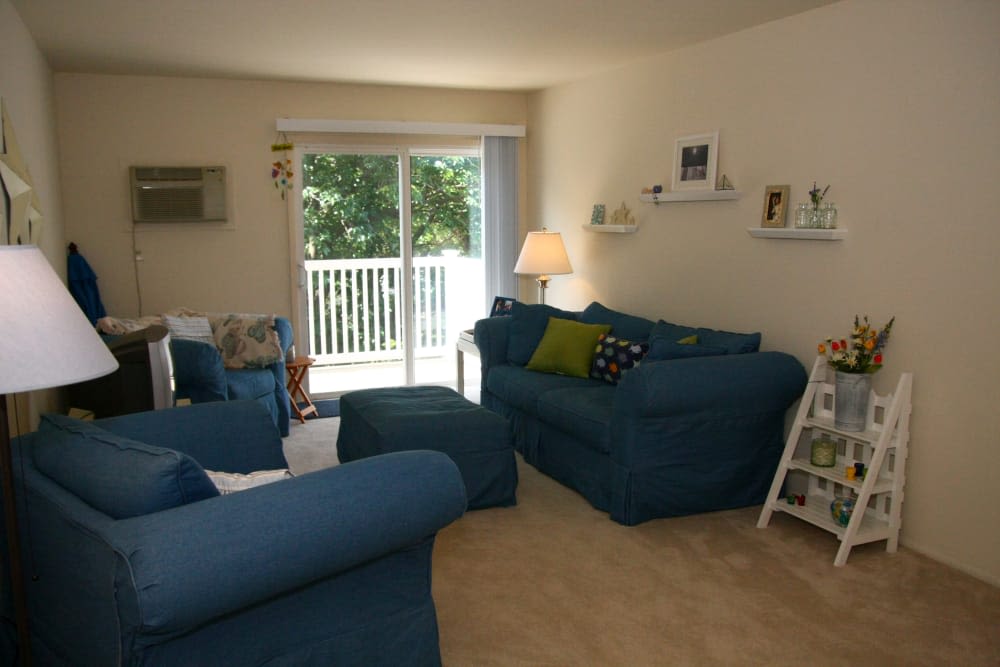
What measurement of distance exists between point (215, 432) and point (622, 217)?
127 inches

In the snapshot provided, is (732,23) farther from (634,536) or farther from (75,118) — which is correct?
(75,118)

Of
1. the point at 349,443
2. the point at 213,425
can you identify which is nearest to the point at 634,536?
the point at 349,443

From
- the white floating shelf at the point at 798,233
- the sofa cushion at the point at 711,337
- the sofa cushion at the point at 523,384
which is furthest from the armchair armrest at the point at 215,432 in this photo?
the white floating shelf at the point at 798,233

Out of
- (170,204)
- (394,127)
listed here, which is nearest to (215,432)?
(170,204)

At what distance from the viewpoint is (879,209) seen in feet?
11.2

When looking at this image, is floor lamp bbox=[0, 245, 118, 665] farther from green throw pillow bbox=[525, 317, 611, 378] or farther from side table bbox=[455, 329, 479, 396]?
side table bbox=[455, 329, 479, 396]

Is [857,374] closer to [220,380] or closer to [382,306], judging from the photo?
[220,380]

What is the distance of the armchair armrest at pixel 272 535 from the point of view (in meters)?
1.59

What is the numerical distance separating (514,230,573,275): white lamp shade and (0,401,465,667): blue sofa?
3.51m

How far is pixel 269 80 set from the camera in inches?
221

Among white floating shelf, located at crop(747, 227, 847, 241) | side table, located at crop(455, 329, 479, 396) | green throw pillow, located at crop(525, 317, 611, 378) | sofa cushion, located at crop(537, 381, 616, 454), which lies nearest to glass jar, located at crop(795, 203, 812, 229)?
white floating shelf, located at crop(747, 227, 847, 241)

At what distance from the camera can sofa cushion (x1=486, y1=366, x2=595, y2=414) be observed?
4418 mm

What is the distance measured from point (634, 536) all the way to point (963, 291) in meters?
1.68

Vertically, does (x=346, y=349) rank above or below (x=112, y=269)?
below
